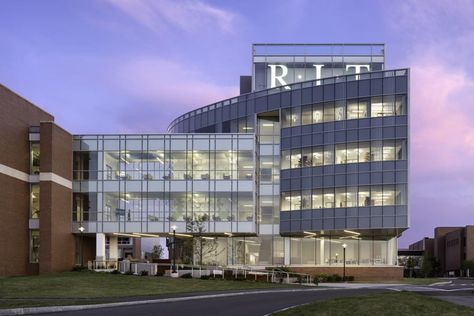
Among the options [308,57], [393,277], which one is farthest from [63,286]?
[308,57]

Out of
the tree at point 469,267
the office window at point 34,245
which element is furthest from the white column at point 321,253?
the tree at point 469,267

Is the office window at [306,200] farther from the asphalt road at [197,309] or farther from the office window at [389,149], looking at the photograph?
the asphalt road at [197,309]

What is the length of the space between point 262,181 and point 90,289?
3313cm

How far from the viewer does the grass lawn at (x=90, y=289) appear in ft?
80.0

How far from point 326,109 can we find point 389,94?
644cm

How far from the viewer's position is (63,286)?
3209 cm

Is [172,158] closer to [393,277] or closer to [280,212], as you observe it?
[280,212]

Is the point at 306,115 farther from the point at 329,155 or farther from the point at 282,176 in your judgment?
the point at 282,176

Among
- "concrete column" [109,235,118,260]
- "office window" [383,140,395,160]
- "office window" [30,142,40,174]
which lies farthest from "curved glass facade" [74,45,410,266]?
"office window" [30,142,40,174]

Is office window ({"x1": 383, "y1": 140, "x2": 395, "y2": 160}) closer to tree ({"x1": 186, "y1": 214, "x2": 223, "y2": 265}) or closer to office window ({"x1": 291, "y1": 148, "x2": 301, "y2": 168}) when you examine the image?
office window ({"x1": 291, "y1": 148, "x2": 301, "y2": 168})

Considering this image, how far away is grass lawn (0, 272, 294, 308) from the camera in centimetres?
2438

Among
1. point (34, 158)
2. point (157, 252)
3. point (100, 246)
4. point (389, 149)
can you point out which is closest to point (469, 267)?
point (157, 252)

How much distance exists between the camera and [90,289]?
30.8 m

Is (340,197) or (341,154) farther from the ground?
(341,154)
